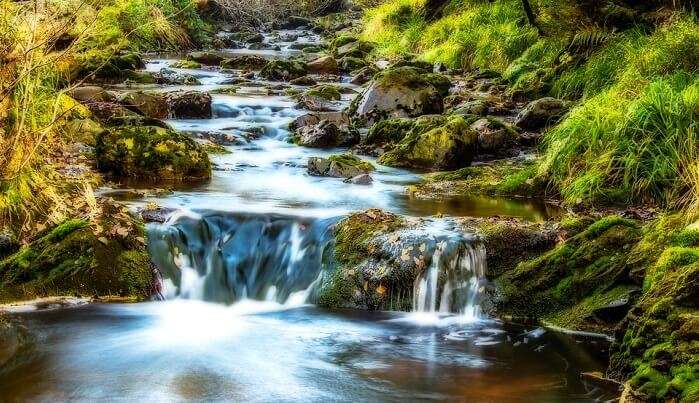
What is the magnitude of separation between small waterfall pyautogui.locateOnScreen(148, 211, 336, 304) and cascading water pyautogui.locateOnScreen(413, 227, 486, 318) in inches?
36.9

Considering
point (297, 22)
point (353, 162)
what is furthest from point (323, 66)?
point (297, 22)

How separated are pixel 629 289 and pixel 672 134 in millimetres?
2566

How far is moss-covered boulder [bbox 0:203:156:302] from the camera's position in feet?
18.5

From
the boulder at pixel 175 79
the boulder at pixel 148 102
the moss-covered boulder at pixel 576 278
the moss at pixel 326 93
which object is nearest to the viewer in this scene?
the moss-covered boulder at pixel 576 278

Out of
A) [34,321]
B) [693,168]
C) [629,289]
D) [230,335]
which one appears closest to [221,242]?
[230,335]

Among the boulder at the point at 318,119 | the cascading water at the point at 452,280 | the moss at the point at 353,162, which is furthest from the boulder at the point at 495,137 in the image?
the cascading water at the point at 452,280

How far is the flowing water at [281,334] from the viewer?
4.43 metres

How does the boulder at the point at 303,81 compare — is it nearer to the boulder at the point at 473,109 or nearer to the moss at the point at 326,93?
the moss at the point at 326,93

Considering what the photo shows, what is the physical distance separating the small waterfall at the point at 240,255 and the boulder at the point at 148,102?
6334 millimetres

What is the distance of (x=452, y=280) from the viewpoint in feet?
19.4

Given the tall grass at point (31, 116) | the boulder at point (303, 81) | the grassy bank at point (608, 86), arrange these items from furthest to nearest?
the boulder at point (303, 81) < the grassy bank at point (608, 86) < the tall grass at point (31, 116)

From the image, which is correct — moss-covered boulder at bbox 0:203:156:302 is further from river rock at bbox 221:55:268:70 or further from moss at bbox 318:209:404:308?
river rock at bbox 221:55:268:70

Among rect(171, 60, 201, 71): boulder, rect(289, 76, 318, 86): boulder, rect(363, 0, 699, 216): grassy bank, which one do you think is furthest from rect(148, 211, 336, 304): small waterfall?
rect(171, 60, 201, 71): boulder

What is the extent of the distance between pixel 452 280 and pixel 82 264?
2889 mm
